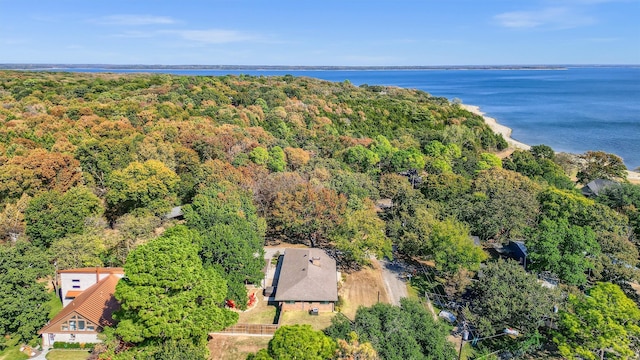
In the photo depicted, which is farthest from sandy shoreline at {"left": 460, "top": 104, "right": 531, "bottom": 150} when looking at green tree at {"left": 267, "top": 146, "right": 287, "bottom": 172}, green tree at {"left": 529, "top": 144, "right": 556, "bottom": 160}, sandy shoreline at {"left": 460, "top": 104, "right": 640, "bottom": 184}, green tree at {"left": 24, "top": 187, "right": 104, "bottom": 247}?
green tree at {"left": 24, "top": 187, "right": 104, "bottom": 247}

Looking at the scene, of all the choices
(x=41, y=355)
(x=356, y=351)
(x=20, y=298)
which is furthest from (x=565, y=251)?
(x=20, y=298)

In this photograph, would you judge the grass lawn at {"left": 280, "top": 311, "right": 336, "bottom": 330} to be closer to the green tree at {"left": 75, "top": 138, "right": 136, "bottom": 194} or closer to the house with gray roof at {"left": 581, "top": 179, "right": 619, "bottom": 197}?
the green tree at {"left": 75, "top": 138, "right": 136, "bottom": 194}

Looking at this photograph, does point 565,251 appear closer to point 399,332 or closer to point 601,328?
point 601,328

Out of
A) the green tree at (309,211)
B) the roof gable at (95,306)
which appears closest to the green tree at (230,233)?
the green tree at (309,211)

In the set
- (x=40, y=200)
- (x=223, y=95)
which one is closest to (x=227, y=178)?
(x=40, y=200)

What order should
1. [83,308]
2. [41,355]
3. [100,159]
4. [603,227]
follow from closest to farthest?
[41,355], [83,308], [603,227], [100,159]

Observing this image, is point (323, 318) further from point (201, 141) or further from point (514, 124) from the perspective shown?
point (514, 124)
